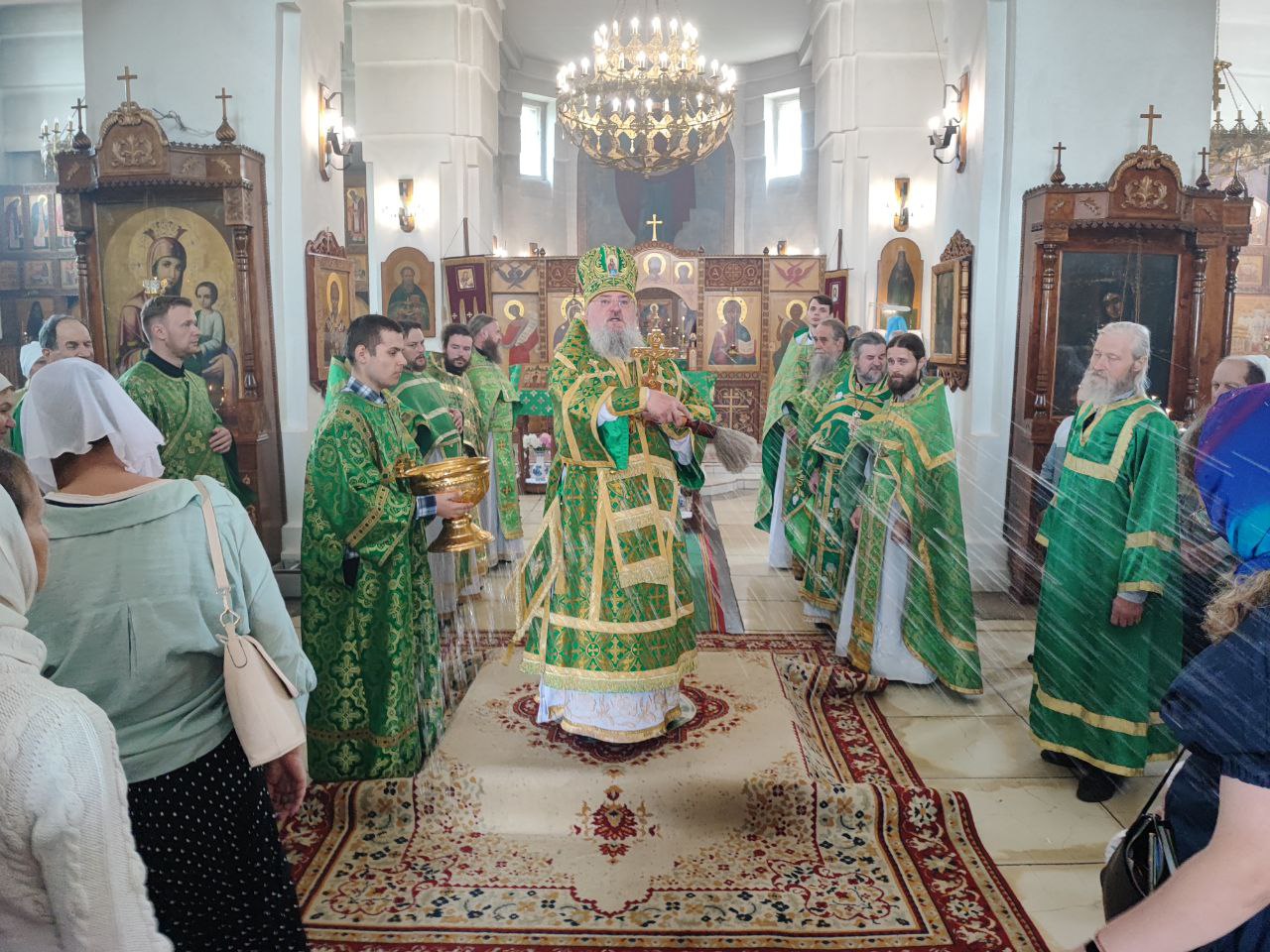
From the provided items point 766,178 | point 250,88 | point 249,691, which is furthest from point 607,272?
point 766,178

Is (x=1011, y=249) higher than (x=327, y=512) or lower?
higher

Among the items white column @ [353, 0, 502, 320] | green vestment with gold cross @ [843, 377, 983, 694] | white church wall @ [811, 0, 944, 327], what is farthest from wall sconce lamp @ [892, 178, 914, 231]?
green vestment with gold cross @ [843, 377, 983, 694]

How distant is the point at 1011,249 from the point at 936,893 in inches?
182

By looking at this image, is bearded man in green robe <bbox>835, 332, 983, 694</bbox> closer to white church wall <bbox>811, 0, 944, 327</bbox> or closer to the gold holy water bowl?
the gold holy water bowl

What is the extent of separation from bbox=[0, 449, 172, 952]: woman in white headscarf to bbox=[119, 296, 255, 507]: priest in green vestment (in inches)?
158

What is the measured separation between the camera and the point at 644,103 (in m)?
9.43

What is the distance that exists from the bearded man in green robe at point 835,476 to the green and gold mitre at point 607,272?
1888mm

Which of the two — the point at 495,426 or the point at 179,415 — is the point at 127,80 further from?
the point at 495,426

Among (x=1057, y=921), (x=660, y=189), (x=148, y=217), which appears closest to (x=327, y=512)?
(x=1057, y=921)

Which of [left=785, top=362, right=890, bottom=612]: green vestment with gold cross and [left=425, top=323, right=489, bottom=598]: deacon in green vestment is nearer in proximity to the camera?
[left=785, top=362, right=890, bottom=612]: green vestment with gold cross

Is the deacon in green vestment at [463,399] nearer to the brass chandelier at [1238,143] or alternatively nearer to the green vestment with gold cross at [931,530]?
the green vestment with gold cross at [931,530]

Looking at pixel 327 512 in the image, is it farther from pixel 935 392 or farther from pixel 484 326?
pixel 484 326

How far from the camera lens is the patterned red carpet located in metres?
2.93

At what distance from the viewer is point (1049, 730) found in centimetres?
390
